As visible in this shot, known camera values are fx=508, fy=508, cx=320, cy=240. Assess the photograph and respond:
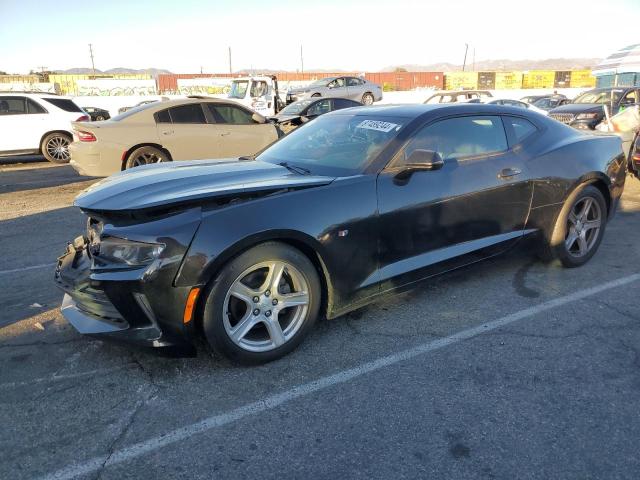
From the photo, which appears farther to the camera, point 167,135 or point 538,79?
point 538,79

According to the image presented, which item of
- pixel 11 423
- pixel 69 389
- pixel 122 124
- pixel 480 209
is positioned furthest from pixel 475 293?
pixel 122 124

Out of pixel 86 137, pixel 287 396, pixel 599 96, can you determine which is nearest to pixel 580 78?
pixel 599 96

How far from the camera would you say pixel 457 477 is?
2.14m

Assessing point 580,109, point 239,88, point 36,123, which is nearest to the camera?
point 36,123

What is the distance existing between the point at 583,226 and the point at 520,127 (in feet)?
3.76

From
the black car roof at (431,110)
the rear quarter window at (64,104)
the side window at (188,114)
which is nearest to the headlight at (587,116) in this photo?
the side window at (188,114)

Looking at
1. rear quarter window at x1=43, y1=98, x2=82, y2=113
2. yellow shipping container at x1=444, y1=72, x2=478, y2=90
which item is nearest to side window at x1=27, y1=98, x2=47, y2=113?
rear quarter window at x1=43, y1=98, x2=82, y2=113

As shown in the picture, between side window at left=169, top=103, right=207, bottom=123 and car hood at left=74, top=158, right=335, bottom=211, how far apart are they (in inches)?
214

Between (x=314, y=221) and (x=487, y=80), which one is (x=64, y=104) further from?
(x=487, y=80)

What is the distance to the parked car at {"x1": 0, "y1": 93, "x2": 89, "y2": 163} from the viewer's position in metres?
11.8

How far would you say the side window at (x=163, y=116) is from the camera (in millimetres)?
8641

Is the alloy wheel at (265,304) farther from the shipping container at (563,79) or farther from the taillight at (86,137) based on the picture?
the shipping container at (563,79)

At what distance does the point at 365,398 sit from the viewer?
269cm

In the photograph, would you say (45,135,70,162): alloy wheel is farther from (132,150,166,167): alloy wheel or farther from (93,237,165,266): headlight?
(93,237,165,266): headlight
